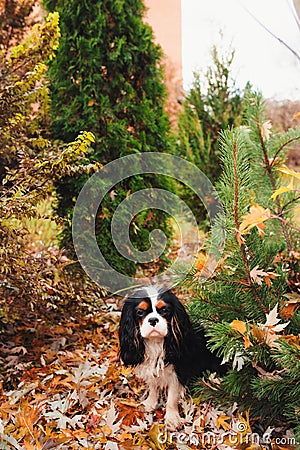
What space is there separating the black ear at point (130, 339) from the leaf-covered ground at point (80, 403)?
0.20 m

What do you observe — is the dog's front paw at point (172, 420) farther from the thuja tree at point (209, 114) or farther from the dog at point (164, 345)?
the thuja tree at point (209, 114)

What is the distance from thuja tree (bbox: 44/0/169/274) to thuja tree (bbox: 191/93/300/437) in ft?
3.99

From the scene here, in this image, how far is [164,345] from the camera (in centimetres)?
187

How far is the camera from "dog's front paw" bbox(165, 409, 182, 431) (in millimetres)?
1851

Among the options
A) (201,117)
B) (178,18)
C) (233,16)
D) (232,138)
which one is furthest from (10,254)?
(178,18)

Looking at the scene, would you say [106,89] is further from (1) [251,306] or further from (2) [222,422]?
(2) [222,422]

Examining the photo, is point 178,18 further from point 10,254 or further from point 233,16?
point 10,254

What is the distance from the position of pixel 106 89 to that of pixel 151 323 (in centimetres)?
183

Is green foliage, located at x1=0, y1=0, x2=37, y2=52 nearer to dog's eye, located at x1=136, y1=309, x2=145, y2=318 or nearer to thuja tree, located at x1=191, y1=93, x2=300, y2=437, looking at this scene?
thuja tree, located at x1=191, y1=93, x2=300, y2=437

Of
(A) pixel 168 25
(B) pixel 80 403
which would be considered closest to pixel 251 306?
(B) pixel 80 403

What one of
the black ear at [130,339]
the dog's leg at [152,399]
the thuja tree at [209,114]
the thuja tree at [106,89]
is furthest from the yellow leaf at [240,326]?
the thuja tree at [209,114]

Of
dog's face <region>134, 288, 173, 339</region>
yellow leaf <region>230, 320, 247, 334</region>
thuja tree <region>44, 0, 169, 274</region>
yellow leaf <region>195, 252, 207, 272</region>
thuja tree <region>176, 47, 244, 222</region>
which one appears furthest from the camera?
thuja tree <region>176, 47, 244, 222</region>

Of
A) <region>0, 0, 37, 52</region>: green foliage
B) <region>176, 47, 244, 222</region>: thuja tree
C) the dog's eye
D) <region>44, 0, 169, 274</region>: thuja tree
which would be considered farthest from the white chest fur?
<region>176, 47, 244, 222</region>: thuja tree

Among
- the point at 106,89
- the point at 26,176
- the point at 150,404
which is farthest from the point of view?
the point at 106,89
